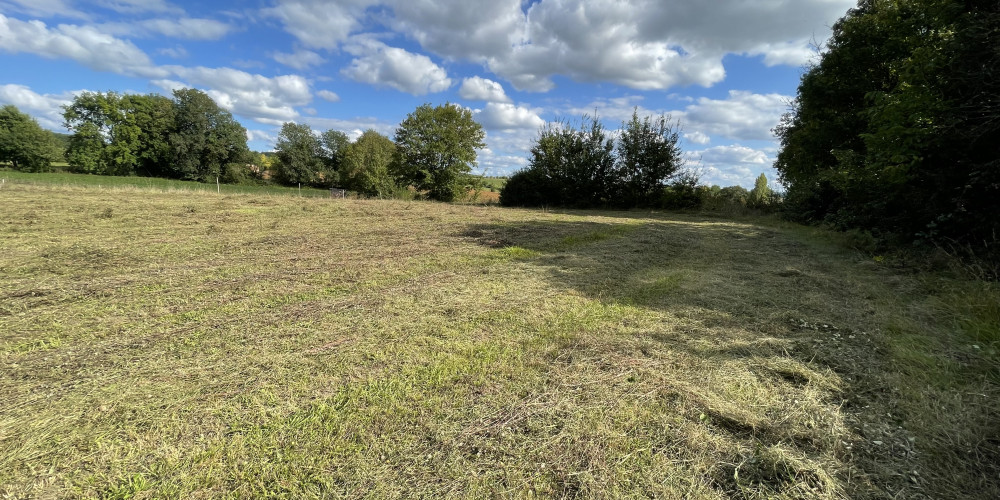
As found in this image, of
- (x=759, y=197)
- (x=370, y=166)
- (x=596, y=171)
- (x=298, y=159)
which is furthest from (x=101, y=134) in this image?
(x=759, y=197)

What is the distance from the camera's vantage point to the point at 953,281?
4.81 metres

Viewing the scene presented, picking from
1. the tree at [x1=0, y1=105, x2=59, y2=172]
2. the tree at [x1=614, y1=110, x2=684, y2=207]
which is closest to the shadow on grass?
the tree at [x1=614, y1=110, x2=684, y2=207]

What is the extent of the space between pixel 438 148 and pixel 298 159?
28.4 m

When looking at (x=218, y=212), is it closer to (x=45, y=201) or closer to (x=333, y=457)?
(x=45, y=201)

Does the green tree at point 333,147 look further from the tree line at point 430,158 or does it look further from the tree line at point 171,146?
the tree line at point 430,158

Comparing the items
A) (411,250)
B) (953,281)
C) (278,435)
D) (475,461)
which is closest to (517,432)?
(475,461)

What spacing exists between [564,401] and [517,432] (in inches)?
17.2

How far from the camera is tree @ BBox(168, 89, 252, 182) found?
135ft

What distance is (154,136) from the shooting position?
41.5m

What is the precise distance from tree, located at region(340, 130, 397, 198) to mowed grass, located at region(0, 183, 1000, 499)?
69.8 feet

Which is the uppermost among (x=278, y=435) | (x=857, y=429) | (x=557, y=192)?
(x=557, y=192)

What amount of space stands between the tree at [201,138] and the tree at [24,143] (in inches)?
453

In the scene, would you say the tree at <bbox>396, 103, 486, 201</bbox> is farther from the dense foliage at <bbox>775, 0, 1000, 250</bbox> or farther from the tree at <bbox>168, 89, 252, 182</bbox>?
the tree at <bbox>168, 89, 252, 182</bbox>

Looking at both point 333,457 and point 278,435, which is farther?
point 278,435
